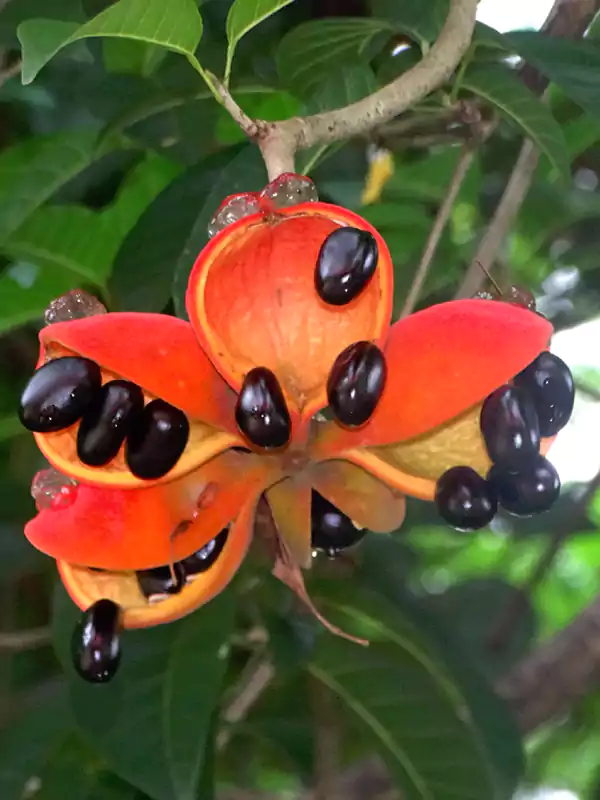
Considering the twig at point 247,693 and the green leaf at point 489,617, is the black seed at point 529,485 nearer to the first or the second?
the twig at point 247,693

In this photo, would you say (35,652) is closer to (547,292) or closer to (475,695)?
(475,695)

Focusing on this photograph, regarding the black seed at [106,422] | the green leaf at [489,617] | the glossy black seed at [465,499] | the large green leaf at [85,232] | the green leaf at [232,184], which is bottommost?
the green leaf at [489,617]

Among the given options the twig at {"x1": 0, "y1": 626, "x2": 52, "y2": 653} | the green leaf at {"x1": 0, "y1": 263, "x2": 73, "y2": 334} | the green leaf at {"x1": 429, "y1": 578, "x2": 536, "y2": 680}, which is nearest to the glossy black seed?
the green leaf at {"x1": 0, "y1": 263, "x2": 73, "y2": 334}

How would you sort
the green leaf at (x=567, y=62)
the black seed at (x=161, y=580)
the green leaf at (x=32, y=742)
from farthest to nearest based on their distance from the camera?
the green leaf at (x=32, y=742)
the green leaf at (x=567, y=62)
the black seed at (x=161, y=580)

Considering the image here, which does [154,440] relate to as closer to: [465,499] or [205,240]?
[465,499]

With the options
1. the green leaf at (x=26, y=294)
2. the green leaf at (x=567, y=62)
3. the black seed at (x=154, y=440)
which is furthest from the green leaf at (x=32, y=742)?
the green leaf at (x=567, y=62)

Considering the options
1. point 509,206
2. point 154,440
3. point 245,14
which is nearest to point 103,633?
point 154,440
